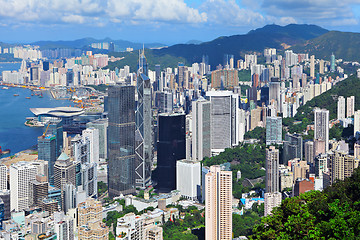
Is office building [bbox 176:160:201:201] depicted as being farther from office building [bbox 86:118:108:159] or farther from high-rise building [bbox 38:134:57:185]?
office building [bbox 86:118:108:159]

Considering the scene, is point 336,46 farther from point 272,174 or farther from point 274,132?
point 272,174

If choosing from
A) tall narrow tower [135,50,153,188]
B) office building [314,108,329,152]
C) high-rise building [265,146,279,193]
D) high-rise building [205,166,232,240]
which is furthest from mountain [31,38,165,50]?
high-rise building [205,166,232,240]

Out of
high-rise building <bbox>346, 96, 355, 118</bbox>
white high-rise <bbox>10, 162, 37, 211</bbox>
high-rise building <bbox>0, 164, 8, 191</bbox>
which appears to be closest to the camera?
white high-rise <bbox>10, 162, 37, 211</bbox>

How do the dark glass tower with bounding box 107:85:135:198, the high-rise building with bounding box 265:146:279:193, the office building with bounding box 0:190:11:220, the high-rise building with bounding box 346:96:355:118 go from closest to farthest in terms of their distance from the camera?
1. the office building with bounding box 0:190:11:220
2. the high-rise building with bounding box 265:146:279:193
3. the dark glass tower with bounding box 107:85:135:198
4. the high-rise building with bounding box 346:96:355:118

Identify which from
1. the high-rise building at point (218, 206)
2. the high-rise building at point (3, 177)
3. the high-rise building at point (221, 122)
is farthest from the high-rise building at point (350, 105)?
the high-rise building at point (3, 177)

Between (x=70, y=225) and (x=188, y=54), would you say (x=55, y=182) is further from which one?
(x=188, y=54)

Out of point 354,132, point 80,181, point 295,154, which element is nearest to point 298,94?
point 354,132
